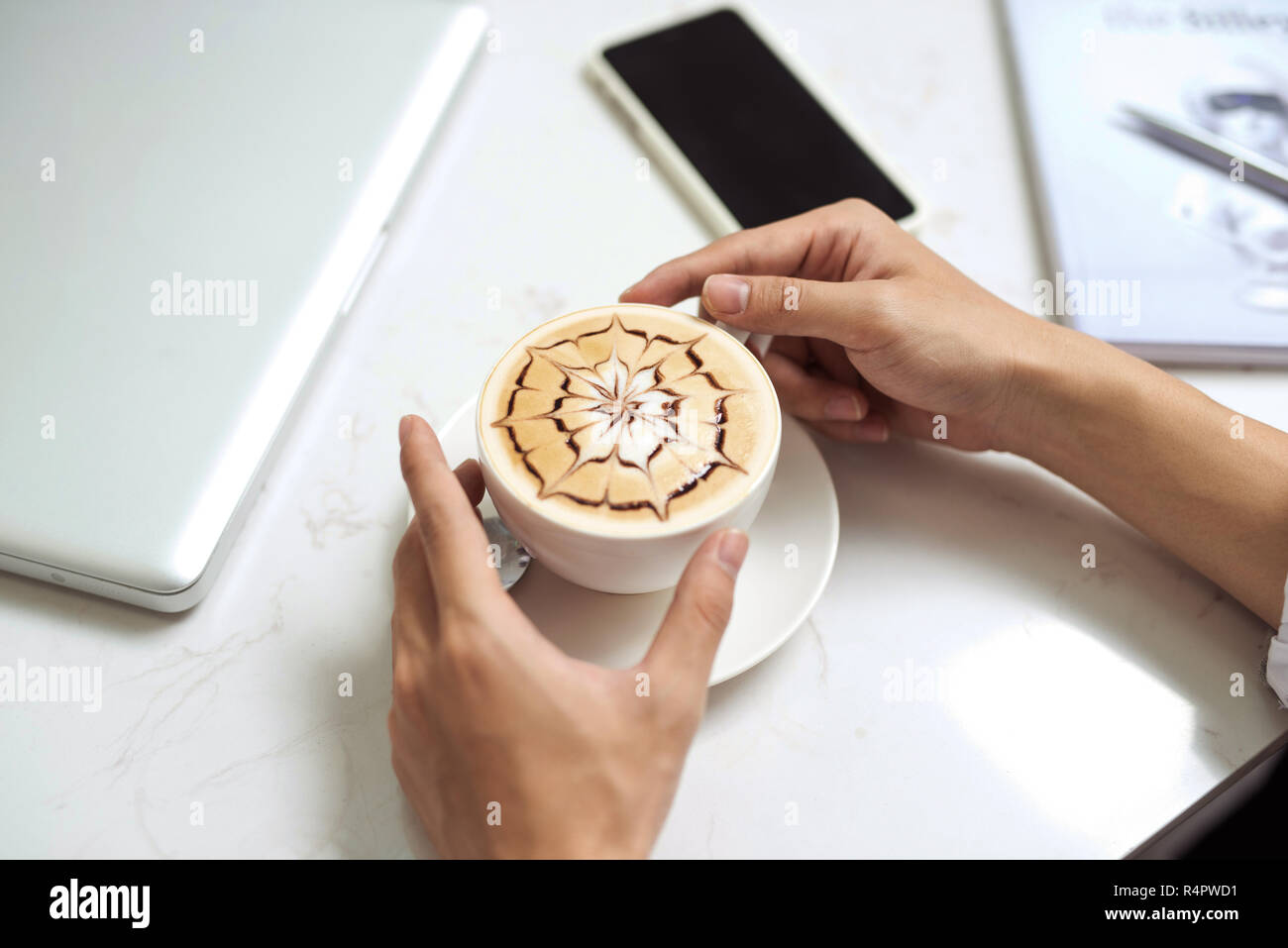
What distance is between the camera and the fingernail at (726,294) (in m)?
0.78

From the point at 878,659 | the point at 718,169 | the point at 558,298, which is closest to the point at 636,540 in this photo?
the point at 878,659

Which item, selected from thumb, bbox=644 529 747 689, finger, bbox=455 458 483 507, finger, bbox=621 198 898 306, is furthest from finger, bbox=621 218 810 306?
thumb, bbox=644 529 747 689

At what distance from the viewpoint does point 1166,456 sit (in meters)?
0.81

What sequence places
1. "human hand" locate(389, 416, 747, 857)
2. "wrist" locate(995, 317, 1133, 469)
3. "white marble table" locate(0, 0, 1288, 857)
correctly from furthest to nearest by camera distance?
1. "wrist" locate(995, 317, 1133, 469)
2. "white marble table" locate(0, 0, 1288, 857)
3. "human hand" locate(389, 416, 747, 857)

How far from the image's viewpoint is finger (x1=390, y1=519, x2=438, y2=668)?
0.68 m

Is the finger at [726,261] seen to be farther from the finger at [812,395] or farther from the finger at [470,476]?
the finger at [470,476]

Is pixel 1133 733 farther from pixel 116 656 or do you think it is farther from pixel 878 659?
pixel 116 656

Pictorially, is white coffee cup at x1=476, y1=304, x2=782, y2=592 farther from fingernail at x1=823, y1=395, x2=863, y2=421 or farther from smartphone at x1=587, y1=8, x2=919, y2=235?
smartphone at x1=587, y1=8, x2=919, y2=235

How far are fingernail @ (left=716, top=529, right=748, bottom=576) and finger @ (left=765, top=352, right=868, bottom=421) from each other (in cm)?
27

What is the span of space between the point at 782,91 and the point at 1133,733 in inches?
30.0

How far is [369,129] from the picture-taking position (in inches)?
39.0

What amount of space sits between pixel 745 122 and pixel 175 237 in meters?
0.60

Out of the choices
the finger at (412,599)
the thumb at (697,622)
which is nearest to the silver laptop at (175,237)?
the finger at (412,599)
